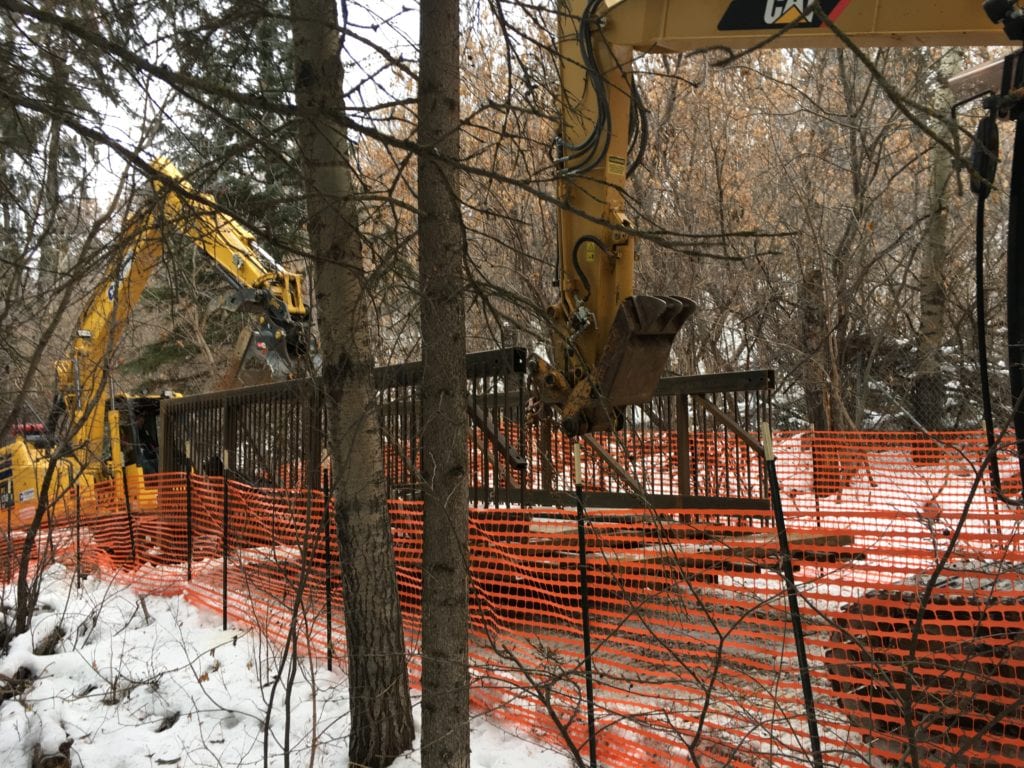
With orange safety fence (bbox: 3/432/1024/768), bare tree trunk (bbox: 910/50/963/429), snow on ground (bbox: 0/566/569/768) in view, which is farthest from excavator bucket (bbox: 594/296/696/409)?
bare tree trunk (bbox: 910/50/963/429)

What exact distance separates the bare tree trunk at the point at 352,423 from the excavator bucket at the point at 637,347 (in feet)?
4.77

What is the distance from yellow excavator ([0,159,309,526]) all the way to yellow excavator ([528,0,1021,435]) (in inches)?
67.5

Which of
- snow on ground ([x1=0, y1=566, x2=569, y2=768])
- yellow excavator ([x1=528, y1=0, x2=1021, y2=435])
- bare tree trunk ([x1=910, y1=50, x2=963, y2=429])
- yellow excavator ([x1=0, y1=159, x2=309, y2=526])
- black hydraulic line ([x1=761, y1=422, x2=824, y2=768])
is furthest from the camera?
bare tree trunk ([x1=910, y1=50, x2=963, y2=429])

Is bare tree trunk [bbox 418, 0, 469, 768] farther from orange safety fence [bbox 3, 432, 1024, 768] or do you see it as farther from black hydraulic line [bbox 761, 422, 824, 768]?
black hydraulic line [bbox 761, 422, 824, 768]

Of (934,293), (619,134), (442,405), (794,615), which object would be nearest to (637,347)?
(619,134)

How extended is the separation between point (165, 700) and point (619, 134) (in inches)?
193

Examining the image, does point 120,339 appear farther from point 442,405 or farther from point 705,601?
point 705,601

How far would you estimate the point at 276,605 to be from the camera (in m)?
6.78

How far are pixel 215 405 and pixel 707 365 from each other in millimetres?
9202

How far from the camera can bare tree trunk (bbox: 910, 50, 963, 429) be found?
1159 centimetres

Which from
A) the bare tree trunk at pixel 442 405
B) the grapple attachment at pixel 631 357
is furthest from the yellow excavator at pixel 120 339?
the grapple attachment at pixel 631 357

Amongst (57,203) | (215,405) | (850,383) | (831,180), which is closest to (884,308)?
(850,383)

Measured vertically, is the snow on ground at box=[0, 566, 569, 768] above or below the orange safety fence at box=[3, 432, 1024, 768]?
below

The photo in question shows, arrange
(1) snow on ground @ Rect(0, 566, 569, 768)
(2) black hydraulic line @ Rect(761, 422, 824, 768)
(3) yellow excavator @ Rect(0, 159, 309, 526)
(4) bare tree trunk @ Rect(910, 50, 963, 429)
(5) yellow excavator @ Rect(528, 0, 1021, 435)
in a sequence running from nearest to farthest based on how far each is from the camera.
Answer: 1. (2) black hydraulic line @ Rect(761, 422, 824, 768)
2. (3) yellow excavator @ Rect(0, 159, 309, 526)
3. (1) snow on ground @ Rect(0, 566, 569, 768)
4. (5) yellow excavator @ Rect(528, 0, 1021, 435)
5. (4) bare tree trunk @ Rect(910, 50, 963, 429)
